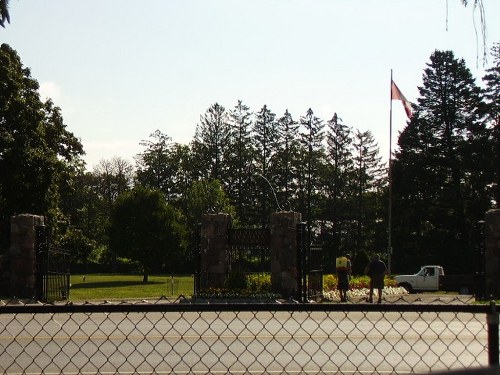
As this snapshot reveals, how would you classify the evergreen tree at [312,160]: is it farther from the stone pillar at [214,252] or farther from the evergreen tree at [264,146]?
the stone pillar at [214,252]

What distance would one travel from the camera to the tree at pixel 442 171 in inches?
2579

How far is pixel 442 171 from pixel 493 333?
65625 millimetres

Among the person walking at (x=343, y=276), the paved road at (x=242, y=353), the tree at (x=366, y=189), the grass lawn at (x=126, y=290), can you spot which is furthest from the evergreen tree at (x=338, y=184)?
the paved road at (x=242, y=353)

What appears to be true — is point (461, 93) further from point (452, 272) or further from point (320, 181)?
point (320, 181)

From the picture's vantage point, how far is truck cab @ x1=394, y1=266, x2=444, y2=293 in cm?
4394

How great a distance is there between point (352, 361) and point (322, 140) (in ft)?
257

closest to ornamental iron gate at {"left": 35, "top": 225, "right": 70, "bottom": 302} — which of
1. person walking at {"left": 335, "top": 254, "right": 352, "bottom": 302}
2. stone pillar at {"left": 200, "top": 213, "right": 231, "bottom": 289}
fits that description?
stone pillar at {"left": 200, "top": 213, "right": 231, "bottom": 289}

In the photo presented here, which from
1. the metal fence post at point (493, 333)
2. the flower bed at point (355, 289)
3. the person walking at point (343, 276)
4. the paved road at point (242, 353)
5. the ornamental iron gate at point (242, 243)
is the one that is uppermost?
the metal fence post at point (493, 333)

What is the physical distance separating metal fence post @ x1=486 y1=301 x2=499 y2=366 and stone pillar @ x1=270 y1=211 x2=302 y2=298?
22526mm

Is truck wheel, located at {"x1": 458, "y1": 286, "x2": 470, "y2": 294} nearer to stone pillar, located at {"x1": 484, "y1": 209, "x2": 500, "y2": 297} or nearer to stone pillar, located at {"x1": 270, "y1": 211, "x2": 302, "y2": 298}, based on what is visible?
stone pillar, located at {"x1": 484, "y1": 209, "x2": 500, "y2": 297}

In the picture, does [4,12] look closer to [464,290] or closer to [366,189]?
[464,290]

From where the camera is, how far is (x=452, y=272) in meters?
64.8

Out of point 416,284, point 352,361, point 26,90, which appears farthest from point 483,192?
point 352,361

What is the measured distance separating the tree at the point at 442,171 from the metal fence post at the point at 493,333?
202 ft
